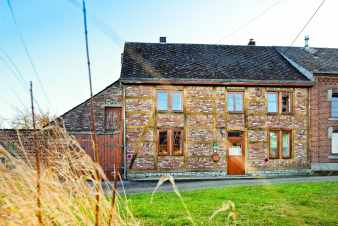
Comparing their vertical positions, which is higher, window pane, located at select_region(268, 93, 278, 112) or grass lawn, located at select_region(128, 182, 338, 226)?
window pane, located at select_region(268, 93, 278, 112)

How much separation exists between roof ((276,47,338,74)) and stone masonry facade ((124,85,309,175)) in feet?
5.05

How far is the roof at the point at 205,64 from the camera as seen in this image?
14672mm

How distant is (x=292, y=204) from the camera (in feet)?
19.1

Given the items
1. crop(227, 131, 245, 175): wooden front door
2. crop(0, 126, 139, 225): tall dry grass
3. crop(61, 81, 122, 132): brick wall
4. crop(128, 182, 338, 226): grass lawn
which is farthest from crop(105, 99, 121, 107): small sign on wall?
crop(0, 126, 139, 225): tall dry grass

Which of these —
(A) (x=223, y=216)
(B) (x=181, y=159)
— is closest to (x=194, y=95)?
(B) (x=181, y=159)

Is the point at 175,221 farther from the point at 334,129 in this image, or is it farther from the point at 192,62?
the point at 334,129

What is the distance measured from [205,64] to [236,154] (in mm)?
5021

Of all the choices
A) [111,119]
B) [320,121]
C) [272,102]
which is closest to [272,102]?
[272,102]

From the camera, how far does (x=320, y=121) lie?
15305mm

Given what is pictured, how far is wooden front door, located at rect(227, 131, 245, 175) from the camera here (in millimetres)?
14977

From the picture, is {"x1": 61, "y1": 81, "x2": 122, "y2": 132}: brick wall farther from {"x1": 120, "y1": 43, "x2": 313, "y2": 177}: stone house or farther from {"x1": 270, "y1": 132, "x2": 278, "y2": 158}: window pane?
{"x1": 270, "y1": 132, "x2": 278, "y2": 158}: window pane

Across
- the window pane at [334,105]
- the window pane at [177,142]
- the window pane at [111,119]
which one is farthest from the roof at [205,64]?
the window pane at [111,119]

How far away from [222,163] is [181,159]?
6.90 feet

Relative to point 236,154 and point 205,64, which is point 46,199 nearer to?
point 236,154
